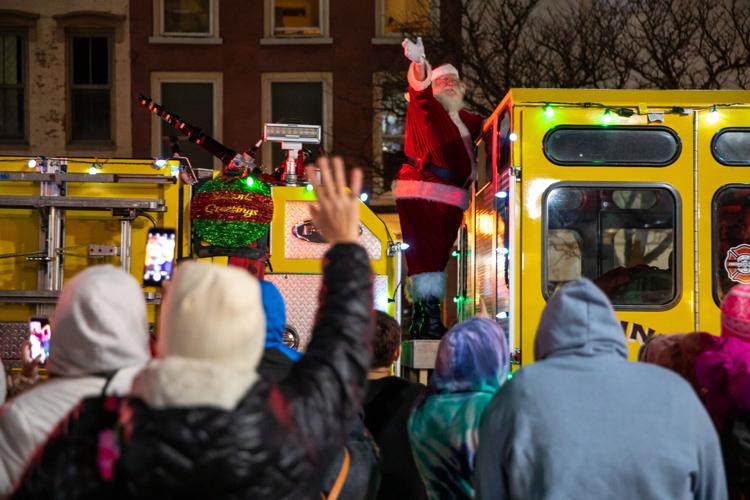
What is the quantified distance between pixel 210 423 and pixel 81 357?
22.0 inches

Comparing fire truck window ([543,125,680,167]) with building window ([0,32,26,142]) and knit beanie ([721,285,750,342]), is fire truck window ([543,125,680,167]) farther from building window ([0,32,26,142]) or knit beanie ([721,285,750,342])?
building window ([0,32,26,142])

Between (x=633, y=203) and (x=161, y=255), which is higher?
(x=633, y=203)

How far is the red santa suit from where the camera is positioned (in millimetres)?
7977

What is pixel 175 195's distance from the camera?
310 inches

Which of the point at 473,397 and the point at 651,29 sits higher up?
the point at 651,29

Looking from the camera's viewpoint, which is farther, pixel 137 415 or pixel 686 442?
pixel 686 442

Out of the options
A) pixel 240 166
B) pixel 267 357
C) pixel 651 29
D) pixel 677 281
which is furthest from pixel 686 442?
pixel 651 29

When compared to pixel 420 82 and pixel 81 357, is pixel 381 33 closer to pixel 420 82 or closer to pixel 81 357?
pixel 420 82

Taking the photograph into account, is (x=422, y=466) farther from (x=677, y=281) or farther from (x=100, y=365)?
(x=677, y=281)

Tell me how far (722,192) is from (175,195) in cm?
375

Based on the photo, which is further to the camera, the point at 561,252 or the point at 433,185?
the point at 433,185

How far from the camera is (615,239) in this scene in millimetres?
6523

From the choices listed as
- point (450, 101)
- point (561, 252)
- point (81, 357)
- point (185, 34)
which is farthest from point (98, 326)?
point (185, 34)

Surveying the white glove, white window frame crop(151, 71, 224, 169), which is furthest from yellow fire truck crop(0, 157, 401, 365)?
white window frame crop(151, 71, 224, 169)
